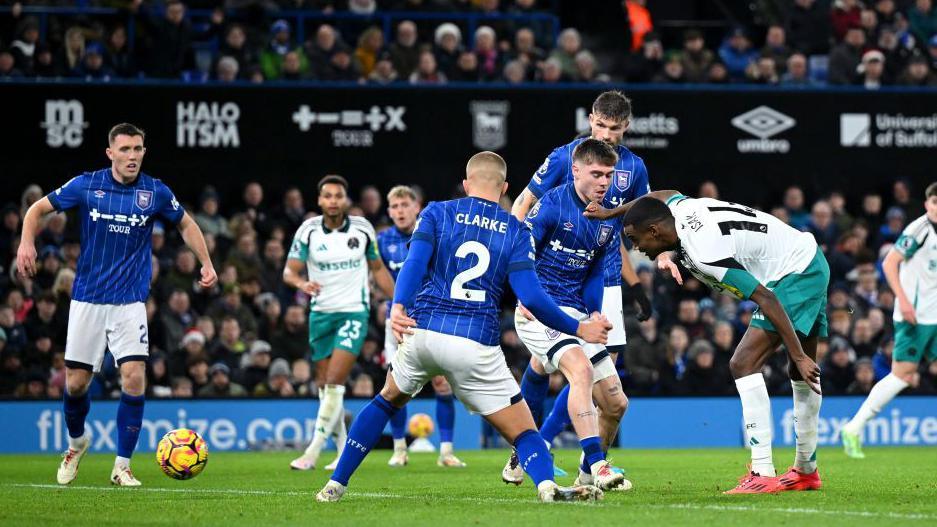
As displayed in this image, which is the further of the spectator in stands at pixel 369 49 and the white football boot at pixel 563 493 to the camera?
the spectator in stands at pixel 369 49

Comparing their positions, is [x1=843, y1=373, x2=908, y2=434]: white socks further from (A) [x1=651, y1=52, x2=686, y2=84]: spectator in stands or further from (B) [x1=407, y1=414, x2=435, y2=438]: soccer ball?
(A) [x1=651, y1=52, x2=686, y2=84]: spectator in stands

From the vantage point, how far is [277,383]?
18516mm

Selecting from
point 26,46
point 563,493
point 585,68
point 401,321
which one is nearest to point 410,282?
point 401,321

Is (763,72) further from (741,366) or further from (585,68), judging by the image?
(741,366)

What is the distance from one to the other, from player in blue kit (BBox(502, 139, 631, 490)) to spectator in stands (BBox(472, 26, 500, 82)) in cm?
1158

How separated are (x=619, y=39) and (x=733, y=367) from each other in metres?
15.8

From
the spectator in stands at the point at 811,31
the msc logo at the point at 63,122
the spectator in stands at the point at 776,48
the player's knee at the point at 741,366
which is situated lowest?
the player's knee at the point at 741,366

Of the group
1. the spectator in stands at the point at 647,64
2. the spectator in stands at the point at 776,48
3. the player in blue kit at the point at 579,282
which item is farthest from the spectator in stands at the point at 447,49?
the player in blue kit at the point at 579,282

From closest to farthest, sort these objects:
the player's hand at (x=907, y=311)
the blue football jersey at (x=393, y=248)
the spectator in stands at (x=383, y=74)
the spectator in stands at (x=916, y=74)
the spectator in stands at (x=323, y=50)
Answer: the player's hand at (x=907, y=311), the blue football jersey at (x=393, y=248), the spectator in stands at (x=383, y=74), the spectator in stands at (x=323, y=50), the spectator in stands at (x=916, y=74)

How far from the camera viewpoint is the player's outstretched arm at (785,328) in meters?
8.46

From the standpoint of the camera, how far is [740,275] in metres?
8.57

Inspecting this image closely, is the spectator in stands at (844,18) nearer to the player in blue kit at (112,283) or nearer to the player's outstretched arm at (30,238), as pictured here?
the player in blue kit at (112,283)

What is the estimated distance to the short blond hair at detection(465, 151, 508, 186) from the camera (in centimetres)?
834

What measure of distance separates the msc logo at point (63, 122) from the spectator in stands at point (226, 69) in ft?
6.70
